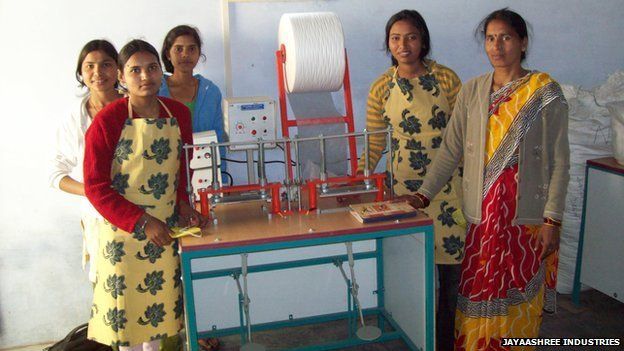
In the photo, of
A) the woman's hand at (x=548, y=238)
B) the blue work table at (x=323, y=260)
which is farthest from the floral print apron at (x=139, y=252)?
the woman's hand at (x=548, y=238)

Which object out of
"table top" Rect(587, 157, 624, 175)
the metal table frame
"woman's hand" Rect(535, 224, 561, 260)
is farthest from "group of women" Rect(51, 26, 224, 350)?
"table top" Rect(587, 157, 624, 175)

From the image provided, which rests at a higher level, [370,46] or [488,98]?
[370,46]

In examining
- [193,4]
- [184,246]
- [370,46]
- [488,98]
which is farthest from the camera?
[370,46]

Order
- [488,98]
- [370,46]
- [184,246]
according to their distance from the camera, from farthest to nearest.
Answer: [370,46]
[488,98]
[184,246]

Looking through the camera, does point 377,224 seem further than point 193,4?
No

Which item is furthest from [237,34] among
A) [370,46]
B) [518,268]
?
[518,268]

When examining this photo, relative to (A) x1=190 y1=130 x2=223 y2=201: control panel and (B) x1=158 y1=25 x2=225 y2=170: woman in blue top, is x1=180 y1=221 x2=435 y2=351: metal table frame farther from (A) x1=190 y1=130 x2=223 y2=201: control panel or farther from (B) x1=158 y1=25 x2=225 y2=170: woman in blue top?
(B) x1=158 y1=25 x2=225 y2=170: woman in blue top

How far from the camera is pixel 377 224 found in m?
2.47

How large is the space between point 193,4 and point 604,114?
8.43 feet

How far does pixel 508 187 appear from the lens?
8.04 ft

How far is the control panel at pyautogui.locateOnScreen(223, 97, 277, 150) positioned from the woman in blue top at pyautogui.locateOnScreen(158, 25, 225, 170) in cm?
12

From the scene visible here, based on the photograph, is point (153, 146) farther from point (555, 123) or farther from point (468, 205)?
point (555, 123)

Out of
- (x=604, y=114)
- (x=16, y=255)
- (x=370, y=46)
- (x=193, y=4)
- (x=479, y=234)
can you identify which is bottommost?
(x=16, y=255)

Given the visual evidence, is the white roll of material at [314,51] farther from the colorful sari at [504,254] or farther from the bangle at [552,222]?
the bangle at [552,222]
